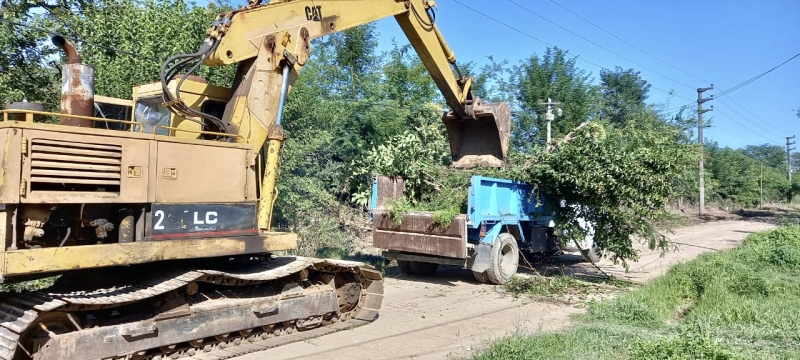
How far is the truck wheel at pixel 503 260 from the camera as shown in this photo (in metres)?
10.5

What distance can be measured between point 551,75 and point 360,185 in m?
16.4

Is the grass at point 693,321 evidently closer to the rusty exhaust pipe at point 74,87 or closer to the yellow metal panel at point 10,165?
the yellow metal panel at point 10,165

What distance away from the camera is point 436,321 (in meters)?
8.03

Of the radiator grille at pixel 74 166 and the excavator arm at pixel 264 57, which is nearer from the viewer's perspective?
the radiator grille at pixel 74 166

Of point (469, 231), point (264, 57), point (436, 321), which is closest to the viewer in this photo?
point (264, 57)

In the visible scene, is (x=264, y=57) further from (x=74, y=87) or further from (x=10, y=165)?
(x=10, y=165)

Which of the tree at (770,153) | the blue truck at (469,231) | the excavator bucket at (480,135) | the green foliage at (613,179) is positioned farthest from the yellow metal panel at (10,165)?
the tree at (770,153)

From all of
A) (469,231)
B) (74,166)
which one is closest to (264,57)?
(74,166)

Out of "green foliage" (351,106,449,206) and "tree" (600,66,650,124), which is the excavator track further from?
"tree" (600,66,650,124)

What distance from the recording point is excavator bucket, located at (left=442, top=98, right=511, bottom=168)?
1153cm

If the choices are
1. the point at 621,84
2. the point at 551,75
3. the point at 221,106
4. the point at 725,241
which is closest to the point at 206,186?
the point at 221,106

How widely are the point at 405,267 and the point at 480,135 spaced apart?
3044mm

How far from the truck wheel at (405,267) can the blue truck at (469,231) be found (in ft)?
0.07

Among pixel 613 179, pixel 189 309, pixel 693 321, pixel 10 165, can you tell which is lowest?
pixel 693 321
